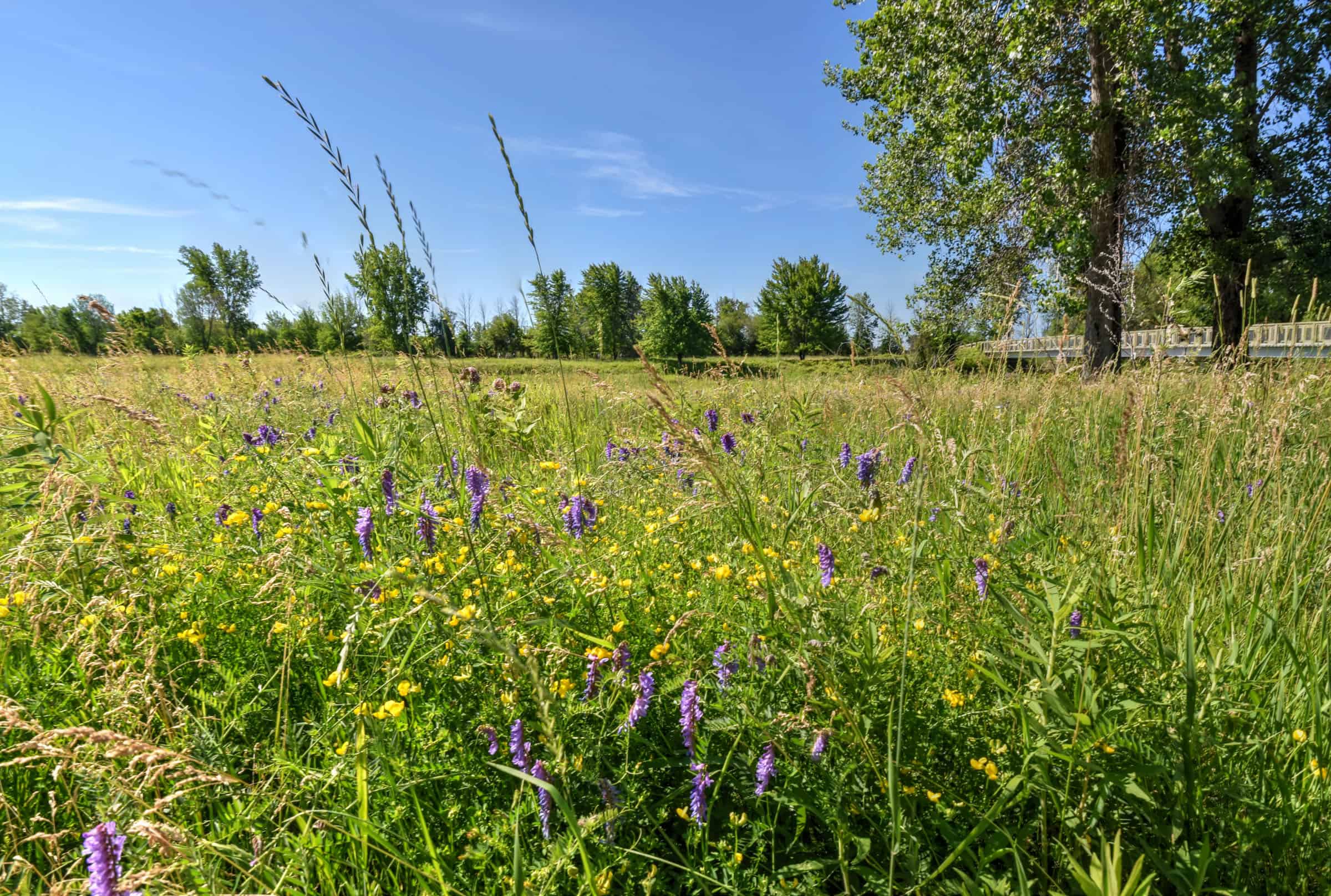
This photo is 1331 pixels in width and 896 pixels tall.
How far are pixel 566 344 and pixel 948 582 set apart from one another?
252cm

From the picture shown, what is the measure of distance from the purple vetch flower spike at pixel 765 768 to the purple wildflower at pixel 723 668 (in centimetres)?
20

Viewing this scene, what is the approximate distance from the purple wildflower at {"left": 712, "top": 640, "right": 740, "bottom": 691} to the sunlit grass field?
0.5 inches

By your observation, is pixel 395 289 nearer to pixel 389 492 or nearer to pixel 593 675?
pixel 389 492

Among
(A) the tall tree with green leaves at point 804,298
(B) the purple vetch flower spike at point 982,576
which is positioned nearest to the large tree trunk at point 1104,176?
(B) the purple vetch flower spike at point 982,576

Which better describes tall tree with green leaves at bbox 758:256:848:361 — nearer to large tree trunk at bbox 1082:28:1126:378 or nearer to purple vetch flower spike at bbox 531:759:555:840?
large tree trunk at bbox 1082:28:1126:378

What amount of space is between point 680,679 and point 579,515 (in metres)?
0.85

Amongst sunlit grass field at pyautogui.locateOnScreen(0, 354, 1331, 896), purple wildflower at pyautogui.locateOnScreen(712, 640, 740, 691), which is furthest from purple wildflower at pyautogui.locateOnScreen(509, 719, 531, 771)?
purple wildflower at pyautogui.locateOnScreen(712, 640, 740, 691)

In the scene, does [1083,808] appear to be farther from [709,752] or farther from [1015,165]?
[1015,165]

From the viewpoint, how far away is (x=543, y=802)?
112 cm

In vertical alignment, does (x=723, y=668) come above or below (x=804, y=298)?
below

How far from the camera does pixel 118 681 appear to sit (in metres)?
1.13

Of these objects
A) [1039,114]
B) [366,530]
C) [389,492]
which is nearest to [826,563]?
[366,530]

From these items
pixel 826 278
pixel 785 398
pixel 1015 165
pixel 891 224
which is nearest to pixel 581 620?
pixel 785 398

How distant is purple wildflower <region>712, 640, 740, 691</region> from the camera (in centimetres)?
134
